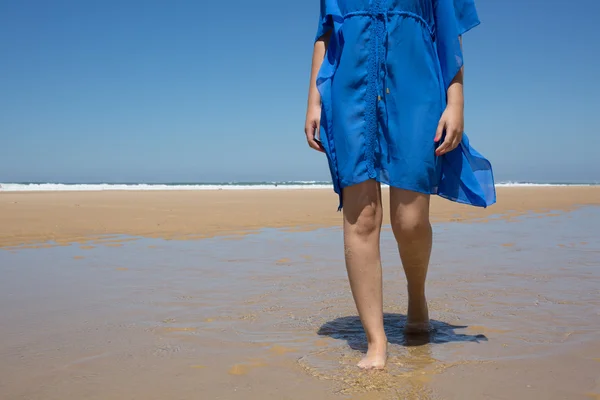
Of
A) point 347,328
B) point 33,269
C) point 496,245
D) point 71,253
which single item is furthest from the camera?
point 496,245

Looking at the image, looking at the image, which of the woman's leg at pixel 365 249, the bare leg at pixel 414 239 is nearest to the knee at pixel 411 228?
the bare leg at pixel 414 239

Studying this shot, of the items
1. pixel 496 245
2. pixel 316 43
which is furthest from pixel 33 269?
pixel 496 245

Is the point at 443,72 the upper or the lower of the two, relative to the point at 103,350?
upper

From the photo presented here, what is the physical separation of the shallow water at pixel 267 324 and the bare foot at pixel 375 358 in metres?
0.05

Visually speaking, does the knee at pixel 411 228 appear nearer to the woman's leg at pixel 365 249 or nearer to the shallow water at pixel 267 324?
the woman's leg at pixel 365 249

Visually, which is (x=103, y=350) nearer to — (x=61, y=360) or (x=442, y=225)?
(x=61, y=360)

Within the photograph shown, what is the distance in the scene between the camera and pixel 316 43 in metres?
2.48

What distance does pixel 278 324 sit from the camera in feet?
8.98

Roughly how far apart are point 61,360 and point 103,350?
184 millimetres

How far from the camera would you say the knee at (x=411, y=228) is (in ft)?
7.54

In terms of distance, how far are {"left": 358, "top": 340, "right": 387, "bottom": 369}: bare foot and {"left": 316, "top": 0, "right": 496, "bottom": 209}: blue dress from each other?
0.67 metres

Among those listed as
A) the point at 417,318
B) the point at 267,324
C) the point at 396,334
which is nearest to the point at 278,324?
the point at 267,324

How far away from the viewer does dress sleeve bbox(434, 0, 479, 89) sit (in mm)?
2301

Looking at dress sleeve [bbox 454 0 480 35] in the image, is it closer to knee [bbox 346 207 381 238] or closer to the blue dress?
the blue dress
